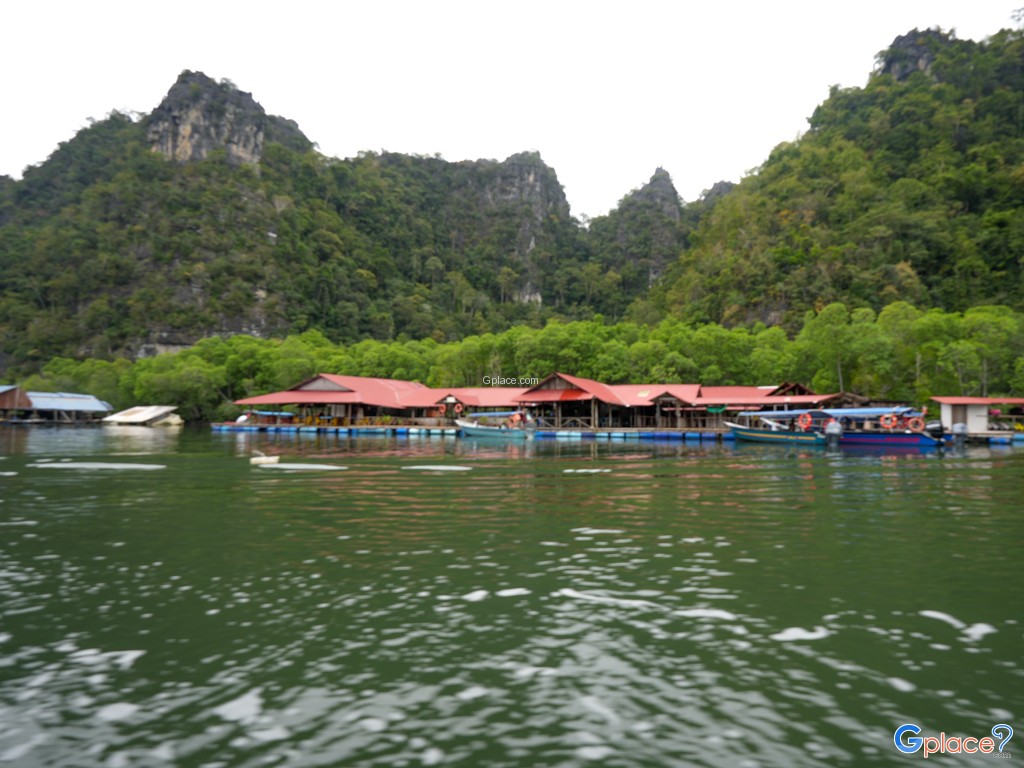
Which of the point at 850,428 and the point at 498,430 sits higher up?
the point at 850,428

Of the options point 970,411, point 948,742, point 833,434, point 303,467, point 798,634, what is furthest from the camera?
point 970,411

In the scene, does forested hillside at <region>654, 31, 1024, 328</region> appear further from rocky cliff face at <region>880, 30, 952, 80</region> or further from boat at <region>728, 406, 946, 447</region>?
boat at <region>728, 406, 946, 447</region>

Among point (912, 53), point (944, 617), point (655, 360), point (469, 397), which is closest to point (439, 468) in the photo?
point (944, 617)

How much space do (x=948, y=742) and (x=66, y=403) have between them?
80061 millimetres

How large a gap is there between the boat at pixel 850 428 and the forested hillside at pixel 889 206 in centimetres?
2938

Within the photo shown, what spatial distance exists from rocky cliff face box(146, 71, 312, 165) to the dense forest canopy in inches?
16.1

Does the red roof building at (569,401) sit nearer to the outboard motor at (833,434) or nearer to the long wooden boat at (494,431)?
the long wooden boat at (494,431)

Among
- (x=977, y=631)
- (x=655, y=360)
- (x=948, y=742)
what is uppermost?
(x=655, y=360)

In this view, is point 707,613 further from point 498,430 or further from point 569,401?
point 569,401

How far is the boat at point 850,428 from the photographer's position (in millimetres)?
33594

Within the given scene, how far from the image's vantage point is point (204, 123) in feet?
364

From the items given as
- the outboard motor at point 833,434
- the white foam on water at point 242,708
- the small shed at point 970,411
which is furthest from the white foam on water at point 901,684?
the small shed at point 970,411

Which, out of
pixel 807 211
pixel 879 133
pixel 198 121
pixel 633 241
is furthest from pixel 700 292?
pixel 198 121

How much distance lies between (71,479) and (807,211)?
273 feet
